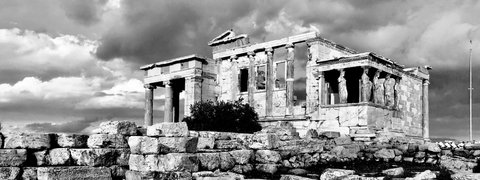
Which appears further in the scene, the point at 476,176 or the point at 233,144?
the point at 233,144

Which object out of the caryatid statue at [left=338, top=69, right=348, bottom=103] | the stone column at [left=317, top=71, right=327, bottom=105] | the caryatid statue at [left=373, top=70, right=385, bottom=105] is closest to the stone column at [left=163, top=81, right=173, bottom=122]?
the stone column at [left=317, top=71, right=327, bottom=105]

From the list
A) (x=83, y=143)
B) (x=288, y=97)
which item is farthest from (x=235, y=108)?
(x=83, y=143)

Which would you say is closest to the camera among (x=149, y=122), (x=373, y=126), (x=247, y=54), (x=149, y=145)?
(x=149, y=145)

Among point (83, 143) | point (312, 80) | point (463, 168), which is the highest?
point (312, 80)

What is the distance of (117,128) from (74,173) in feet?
4.85

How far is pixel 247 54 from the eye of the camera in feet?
104

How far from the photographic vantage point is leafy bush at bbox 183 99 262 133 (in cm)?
2683

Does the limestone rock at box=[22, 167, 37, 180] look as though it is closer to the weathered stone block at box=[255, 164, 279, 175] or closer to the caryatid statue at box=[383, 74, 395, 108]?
the weathered stone block at box=[255, 164, 279, 175]

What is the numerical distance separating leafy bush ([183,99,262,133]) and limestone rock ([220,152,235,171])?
1420cm

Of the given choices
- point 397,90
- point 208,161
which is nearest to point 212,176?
point 208,161

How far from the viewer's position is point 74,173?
10.3 m

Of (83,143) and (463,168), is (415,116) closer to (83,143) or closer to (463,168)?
(463,168)

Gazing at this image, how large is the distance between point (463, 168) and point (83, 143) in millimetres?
10548

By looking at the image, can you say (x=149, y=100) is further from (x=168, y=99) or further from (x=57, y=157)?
(x=57, y=157)
